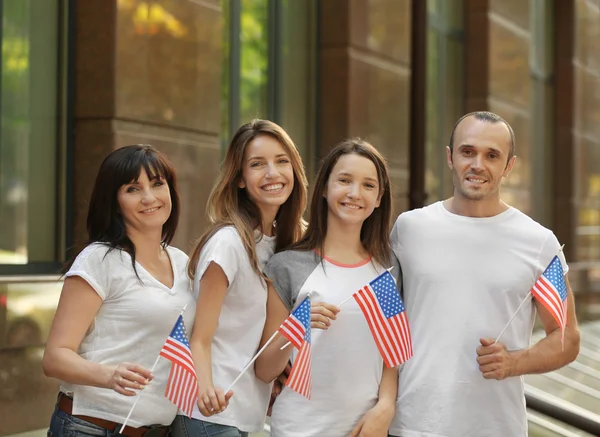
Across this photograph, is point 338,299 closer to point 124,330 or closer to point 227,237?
point 227,237

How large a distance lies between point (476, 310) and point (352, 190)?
74 cm

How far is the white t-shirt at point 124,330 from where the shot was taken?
409 centimetres

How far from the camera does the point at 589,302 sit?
17500mm

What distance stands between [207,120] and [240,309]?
13.1 ft

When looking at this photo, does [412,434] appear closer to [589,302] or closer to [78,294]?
[78,294]

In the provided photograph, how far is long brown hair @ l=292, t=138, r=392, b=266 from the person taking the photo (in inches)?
177

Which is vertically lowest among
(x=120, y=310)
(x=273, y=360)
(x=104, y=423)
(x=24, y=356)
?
(x=24, y=356)

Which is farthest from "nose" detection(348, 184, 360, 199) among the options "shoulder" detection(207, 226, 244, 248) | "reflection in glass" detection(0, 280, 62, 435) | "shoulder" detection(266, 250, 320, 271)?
"reflection in glass" detection(0, 280, 62, 435)

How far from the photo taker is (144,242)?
4367mm

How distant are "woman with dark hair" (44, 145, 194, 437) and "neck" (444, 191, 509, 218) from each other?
1266 millimetres

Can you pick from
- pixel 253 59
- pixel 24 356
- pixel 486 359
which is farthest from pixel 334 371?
pixel 253 59

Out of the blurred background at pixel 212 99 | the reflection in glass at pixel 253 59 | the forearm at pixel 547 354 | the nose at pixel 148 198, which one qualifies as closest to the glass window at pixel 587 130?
the blurred background at pixel 212 99

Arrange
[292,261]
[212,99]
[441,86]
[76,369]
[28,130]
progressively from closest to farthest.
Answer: [76,369]
[292,261]
[28,130]
[212,99]
[441,86]

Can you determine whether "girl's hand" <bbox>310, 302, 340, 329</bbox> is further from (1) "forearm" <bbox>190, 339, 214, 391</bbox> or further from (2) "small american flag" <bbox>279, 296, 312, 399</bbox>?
(1) "forearm" <bbox>190, 339, 214, 391</bbox>
